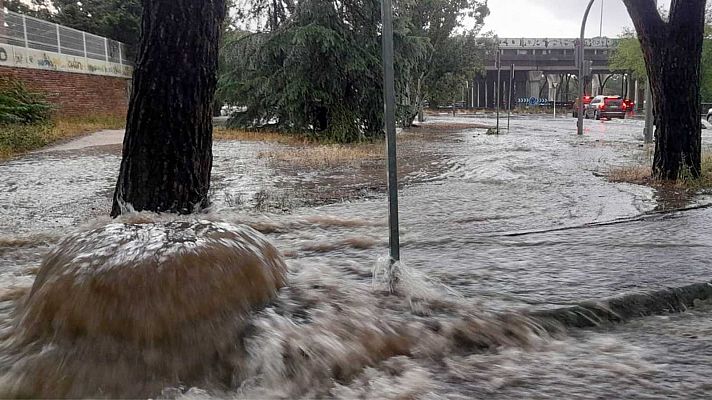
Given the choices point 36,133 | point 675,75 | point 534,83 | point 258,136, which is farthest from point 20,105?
point 534,83

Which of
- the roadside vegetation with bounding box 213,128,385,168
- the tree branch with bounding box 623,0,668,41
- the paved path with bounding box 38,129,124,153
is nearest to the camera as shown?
the tree branch with bounding box 623,0,668,41

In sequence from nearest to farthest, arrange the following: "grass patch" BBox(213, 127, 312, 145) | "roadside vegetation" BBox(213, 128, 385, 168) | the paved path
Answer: "roadside vegetation" BBox(213, 128, 385, 168)
the paved path
"grass patch" BBox(213, 127, 312, 145)

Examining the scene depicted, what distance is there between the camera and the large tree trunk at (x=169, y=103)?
4.79 metres

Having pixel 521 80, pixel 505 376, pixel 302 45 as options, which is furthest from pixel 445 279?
pixel 521 80

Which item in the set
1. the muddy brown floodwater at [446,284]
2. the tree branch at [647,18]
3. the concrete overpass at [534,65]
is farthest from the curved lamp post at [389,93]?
the concrete overpass at [534,65]

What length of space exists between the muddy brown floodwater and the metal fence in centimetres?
1699

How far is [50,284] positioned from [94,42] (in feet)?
96.5

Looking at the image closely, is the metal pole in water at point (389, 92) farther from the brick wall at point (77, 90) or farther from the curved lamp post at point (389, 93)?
the brick wall at point (77, 90)

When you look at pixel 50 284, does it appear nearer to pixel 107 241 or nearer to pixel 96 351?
pixel 107 241

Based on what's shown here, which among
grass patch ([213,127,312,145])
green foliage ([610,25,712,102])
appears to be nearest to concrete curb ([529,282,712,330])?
grass patch ([213,127,312,145])

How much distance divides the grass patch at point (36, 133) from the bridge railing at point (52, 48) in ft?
7.88

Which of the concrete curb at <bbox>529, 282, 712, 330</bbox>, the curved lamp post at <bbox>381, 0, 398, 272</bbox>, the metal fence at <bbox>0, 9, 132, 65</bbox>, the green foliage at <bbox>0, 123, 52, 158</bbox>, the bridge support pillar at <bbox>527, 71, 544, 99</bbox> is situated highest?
the metal fence at <bbox>0, 9, 132, 65</bbox>

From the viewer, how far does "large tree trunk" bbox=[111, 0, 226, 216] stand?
15.7 ft

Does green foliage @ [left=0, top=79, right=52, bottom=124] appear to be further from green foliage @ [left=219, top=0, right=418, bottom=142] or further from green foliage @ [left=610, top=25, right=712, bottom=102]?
green foliage @ [left=610, top=25, right=712, bottom=102]
